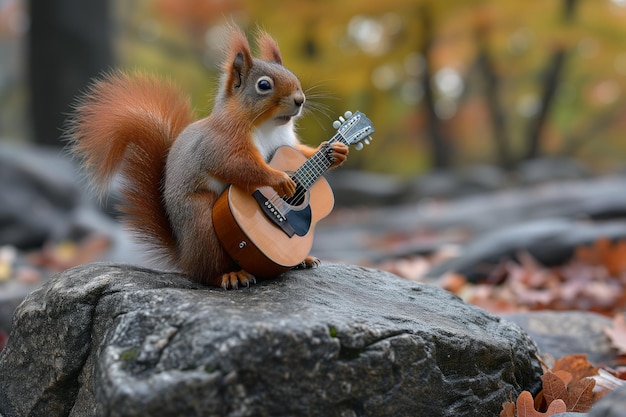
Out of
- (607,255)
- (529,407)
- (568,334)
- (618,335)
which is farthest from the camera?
(607,255)

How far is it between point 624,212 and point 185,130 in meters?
4.89

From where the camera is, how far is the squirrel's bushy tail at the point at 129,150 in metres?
2.26

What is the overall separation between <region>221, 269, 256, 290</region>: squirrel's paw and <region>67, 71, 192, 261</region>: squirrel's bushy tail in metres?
0.30

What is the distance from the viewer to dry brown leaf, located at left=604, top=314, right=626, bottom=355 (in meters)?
2.54

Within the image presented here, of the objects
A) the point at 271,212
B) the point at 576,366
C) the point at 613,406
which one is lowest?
the point at 613,406

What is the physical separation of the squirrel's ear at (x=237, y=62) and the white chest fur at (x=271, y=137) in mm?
149

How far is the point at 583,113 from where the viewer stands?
55.9ft

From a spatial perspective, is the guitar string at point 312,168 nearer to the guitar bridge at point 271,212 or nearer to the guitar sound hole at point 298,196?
the guitar sound hole at point 298,196

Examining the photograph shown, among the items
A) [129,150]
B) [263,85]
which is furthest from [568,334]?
[129,150]

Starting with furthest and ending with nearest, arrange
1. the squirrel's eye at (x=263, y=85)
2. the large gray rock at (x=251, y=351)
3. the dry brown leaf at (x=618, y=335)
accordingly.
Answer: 1. the dry brown leaf at (x=618, y=335)
2. the squirrel's eye at (x=263, y=85)
3. the large gray rock at (x=251, y=351)

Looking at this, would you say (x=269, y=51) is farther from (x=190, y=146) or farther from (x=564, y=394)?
(x=564, y=394)

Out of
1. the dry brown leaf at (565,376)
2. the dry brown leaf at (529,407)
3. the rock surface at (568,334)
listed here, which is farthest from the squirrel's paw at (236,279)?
the rock surface at (568,334)

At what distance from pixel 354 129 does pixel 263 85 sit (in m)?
0.39

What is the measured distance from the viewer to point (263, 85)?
2076mm
